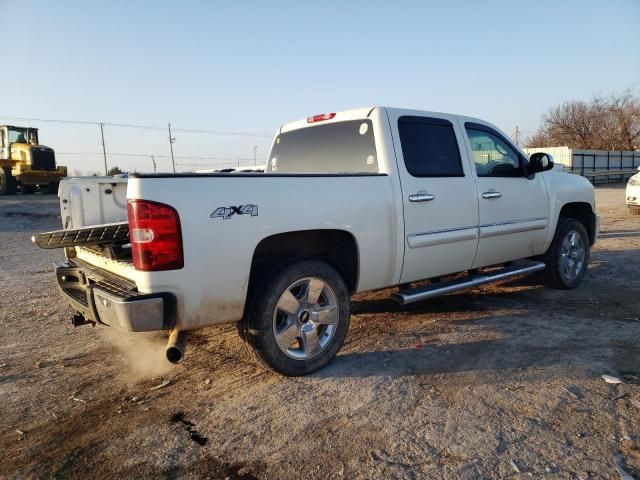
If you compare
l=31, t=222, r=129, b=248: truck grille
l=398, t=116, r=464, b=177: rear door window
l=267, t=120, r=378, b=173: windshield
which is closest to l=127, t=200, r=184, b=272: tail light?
l=31, t=222, r=129, b=248: truck grille

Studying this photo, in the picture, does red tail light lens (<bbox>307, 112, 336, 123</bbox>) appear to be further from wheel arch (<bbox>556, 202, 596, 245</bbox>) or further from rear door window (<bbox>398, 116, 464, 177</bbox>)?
wheel arch (<bbox>556, 202, 596, 245</bbox>)

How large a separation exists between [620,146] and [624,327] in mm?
54487

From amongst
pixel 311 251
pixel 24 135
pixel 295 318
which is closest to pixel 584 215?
pixel 311 251

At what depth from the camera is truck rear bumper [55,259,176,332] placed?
2.95 meters

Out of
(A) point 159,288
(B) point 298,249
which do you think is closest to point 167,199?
(A) point 159,288

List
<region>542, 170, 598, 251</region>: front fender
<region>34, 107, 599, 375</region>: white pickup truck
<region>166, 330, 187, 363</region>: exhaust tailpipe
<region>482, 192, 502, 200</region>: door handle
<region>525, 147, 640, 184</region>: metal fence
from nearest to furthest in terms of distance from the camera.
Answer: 1. <region>34, 107, 599, 375</region>: white pickup truck
2. <region>166, 330, 187, 363</region>: exhaust tailpipe
3. <region>482, 192, 502, 200</region>: door handle
4. <region>542, 170, 598, 251</region>: front fender
5. <region>525, 147, 640, 184</region>: metal fence

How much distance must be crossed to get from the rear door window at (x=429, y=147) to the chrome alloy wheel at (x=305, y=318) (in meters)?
1.38

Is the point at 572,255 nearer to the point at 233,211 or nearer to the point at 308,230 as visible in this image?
the point at 308,230

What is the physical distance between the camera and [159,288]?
9.86 feet

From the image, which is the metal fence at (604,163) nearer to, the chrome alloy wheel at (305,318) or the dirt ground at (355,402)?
the dirt ground at (355,402)

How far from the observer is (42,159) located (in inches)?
942

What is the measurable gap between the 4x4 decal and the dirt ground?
1266 mm

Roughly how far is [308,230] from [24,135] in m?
26.6

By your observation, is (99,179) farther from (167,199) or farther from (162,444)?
(162,444)
